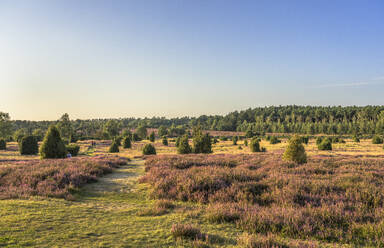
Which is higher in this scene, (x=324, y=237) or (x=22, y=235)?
(x=22, y=235)

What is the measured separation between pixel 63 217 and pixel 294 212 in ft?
18.6

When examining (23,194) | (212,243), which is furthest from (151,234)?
(23,194)

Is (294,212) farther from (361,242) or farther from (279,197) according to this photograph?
(279,197)

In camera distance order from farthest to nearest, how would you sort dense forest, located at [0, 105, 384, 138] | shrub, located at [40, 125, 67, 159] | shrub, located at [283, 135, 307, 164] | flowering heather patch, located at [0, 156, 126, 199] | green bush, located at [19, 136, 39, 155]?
dense forest, located at [0, 105, 384, 138] → green bush, located at [19, 136, 39, 155] → shrub, located at [40, 125, 67, 159] → shrub, located at [283, 135, 307, 164] → flowering heather patch, located at [0, 156, 126, 199]

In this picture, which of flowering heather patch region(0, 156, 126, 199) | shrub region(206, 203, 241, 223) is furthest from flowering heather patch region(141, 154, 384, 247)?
flowering heather patch region(0, 156, 126, 199)

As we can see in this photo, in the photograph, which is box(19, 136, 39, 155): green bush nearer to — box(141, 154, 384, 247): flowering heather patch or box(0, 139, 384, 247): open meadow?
box(0, 139, 384, 247): open meadow

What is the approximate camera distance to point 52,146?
67.6 feet

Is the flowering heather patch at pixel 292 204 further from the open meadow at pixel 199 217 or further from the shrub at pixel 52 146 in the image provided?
the shrub at pixel 52 146

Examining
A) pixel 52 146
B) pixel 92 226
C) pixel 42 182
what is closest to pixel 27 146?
pixel 52 146

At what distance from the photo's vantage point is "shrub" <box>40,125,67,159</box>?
20.3 meters

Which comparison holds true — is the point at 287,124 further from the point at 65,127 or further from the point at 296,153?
the point at 296,153

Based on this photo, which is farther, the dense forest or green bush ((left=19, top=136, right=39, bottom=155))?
the dense forest

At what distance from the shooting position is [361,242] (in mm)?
4012

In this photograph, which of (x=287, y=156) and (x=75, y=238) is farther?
(x=287, y=156)
